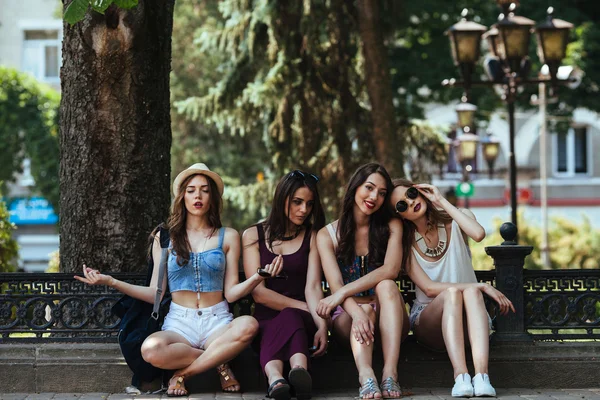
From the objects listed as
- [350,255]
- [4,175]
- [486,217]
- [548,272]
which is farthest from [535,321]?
[486,217]

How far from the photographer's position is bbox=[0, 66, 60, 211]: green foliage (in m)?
31.1

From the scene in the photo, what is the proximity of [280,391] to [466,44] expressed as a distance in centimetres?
884

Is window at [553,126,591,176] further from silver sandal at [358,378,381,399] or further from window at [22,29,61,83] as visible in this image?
silver sandal at [358,378,381,399]

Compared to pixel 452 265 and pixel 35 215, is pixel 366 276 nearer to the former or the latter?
pixel 452 265

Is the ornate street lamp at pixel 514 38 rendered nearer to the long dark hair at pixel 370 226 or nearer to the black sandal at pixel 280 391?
the long dark hair at pixel 370 226

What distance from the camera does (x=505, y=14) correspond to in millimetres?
15141

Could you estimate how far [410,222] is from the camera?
27.8 ft

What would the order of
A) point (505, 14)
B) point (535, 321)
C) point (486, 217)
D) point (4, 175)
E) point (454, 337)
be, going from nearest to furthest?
point (454, 337) < point (535, 321) < point (505, 14) < point (4, 175) < point (486, 217)

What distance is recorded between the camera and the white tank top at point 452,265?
27.3 ft

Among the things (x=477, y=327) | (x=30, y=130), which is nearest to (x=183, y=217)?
(x=477, y=327)

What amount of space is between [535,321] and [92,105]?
3.91 meters

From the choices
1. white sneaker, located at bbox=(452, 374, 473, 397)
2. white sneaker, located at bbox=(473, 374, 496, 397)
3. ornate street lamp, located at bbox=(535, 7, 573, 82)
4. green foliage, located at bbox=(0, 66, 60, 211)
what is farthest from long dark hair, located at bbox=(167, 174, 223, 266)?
green foliage, located at bbox=(0, 66, 60, 211)

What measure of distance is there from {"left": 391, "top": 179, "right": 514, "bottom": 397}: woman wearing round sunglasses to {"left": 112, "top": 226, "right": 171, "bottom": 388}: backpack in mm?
1737

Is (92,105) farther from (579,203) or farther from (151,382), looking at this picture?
(579,203)
